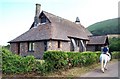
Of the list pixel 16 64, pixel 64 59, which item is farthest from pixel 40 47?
pixel 16 64

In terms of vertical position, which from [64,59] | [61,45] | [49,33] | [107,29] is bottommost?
[64,59]

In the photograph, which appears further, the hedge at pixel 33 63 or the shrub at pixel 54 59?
the shrub at pixel 54 59

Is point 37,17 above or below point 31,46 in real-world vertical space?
above

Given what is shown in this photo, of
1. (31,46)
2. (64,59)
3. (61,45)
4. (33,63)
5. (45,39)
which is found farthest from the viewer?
(31,46)

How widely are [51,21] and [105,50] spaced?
61.2 ft

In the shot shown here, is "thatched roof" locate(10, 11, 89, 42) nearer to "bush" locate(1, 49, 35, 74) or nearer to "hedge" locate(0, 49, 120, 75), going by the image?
"hedge" locate(0, 49, 120, 75)

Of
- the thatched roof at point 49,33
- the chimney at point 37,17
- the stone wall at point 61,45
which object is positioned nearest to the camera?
the stone wall at point 61,45

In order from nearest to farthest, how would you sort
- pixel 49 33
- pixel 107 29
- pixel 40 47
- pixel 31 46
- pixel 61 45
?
pixel 49 33
pixel 40 47
pixel 61 45
pixel 31 46
pixel 107 29

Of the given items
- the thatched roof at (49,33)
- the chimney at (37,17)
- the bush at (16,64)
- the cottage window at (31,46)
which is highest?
the chimney at (37,17)

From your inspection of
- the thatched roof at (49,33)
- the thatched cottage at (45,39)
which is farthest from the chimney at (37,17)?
the thatched roof at (49,33)

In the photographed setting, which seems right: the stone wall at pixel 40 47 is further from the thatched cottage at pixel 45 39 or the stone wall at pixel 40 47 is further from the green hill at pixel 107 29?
the green hill at pixel 107 29

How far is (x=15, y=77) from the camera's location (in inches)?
508

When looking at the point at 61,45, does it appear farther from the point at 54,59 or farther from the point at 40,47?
the point at 54,59

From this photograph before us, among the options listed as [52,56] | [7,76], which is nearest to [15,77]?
[7,76]
